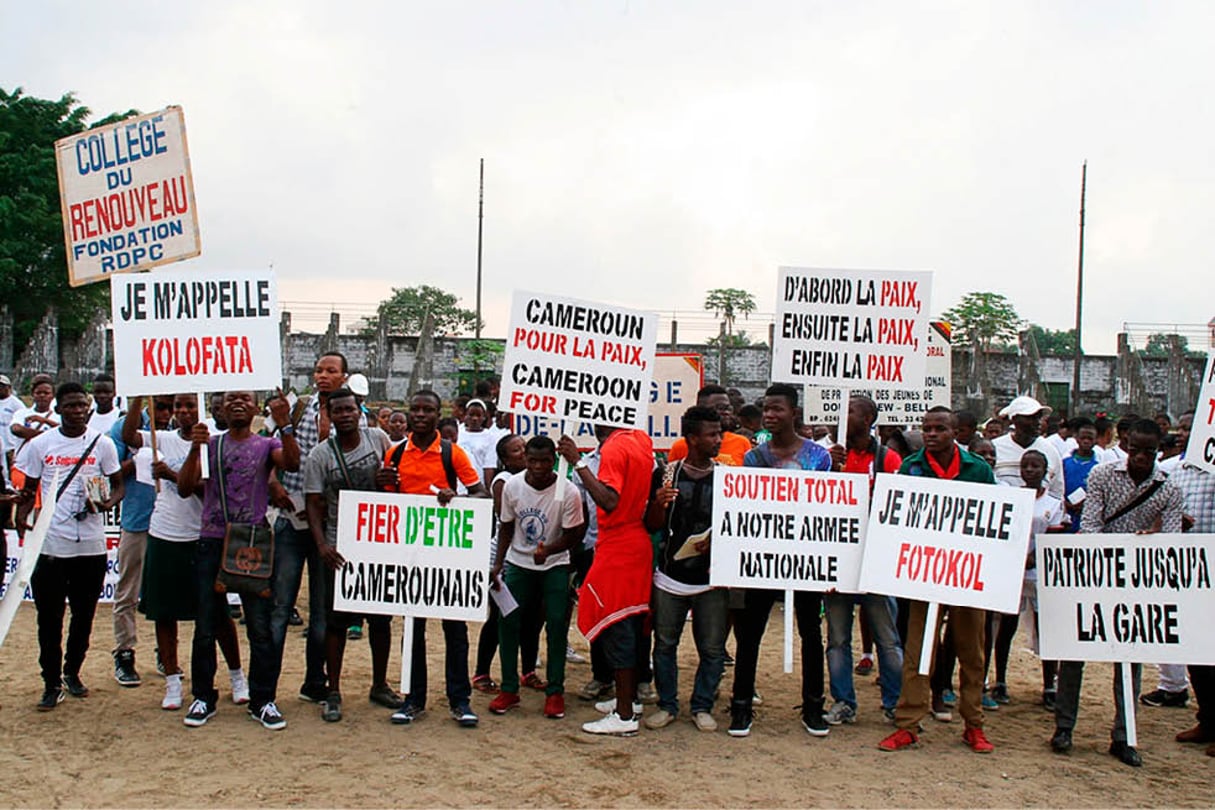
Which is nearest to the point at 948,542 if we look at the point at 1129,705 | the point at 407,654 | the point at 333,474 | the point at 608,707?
the point at 1129,705

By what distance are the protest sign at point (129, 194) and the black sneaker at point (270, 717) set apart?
139 inches

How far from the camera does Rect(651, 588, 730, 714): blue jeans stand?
7.67m

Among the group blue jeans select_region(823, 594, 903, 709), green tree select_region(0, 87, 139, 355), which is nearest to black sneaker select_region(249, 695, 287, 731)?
blue jeans select_region(823, 594, 903, 709)

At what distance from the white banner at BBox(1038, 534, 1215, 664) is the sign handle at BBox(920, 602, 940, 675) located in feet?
2.51

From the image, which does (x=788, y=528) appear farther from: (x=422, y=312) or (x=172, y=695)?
(x=422, y=312)

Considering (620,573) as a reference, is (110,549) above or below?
below

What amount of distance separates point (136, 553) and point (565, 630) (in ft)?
11.7

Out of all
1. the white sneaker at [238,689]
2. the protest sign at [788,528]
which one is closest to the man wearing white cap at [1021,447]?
the protest sign at [788,528]

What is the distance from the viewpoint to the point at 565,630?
8.04 metres

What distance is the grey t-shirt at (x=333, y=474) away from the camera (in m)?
7.57

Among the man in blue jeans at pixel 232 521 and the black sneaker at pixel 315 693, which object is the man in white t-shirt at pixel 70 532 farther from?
the black sneaker at pixel 315 693

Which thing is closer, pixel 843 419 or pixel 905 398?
pixel 843 419

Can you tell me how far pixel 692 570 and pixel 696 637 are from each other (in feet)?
1.75

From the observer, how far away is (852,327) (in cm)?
866
